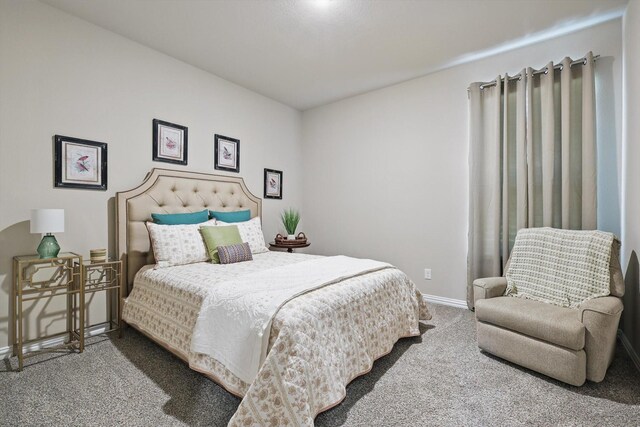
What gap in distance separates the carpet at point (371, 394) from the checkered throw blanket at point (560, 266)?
0.52m

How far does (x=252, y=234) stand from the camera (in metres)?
3.36

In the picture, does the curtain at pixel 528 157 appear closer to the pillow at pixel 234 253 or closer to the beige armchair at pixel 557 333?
the beige armchair at pixel 557 333

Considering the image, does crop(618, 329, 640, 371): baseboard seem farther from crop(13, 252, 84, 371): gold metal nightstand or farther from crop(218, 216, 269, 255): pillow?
crop(13, 252, 84, 371): gold metal nightstand

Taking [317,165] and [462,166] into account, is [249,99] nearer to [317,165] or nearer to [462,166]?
[317,165]

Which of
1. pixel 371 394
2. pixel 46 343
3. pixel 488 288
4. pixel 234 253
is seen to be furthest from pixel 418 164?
pixel 46 343

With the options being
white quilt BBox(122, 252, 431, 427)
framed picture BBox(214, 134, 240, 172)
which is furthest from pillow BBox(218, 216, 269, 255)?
framed picture BBox(214, 134, 240, 172)

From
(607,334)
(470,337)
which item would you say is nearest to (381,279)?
(470,337)

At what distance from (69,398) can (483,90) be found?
4.19 m

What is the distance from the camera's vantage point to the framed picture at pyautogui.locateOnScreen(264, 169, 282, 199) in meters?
4.30

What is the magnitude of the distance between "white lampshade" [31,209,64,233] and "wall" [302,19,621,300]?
3128 mm

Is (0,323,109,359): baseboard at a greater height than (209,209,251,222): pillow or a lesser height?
lesser

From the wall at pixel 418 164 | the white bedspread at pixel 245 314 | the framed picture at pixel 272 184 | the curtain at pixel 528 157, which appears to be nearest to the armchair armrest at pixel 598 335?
the curtain at pixel 528 157

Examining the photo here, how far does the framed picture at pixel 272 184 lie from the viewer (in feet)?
14.1

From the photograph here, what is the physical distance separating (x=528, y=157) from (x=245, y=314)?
285 centimetres
